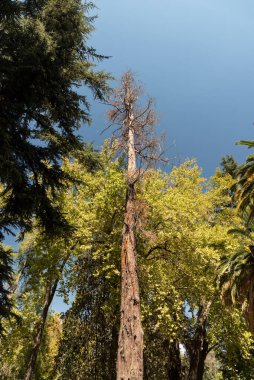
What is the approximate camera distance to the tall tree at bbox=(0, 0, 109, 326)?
841 centimetres

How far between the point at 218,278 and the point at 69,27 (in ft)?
34.9

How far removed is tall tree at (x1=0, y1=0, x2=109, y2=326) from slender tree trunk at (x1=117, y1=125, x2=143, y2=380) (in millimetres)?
2436

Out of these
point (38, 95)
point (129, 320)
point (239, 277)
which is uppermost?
point (38, 95)

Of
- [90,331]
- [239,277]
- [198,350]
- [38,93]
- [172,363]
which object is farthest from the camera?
[198,350]

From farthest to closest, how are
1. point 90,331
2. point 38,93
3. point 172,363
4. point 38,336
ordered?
point 172,363 → point 38,336 → point 90,331 → point 38,93

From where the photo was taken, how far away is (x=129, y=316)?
6.77 meters

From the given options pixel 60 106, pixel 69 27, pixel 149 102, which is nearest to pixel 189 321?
pixel 149 102

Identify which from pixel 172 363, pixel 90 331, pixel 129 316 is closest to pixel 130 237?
pixel 129 316

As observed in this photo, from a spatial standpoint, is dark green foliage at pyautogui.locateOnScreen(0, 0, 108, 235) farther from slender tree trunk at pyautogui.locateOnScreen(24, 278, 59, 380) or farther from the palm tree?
the palm tree

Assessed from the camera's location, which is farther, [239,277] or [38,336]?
[38,336]

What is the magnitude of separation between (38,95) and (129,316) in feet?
21.3

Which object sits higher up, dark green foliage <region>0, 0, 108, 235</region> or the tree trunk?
dark green foliage <region>0, 0, 108, 235</region>

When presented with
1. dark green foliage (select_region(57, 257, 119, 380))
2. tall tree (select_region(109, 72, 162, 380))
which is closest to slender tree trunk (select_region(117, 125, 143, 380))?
tall tree (select_region(109, 72, 162, 380))

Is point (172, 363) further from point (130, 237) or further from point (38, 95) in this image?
point (38, 95)
